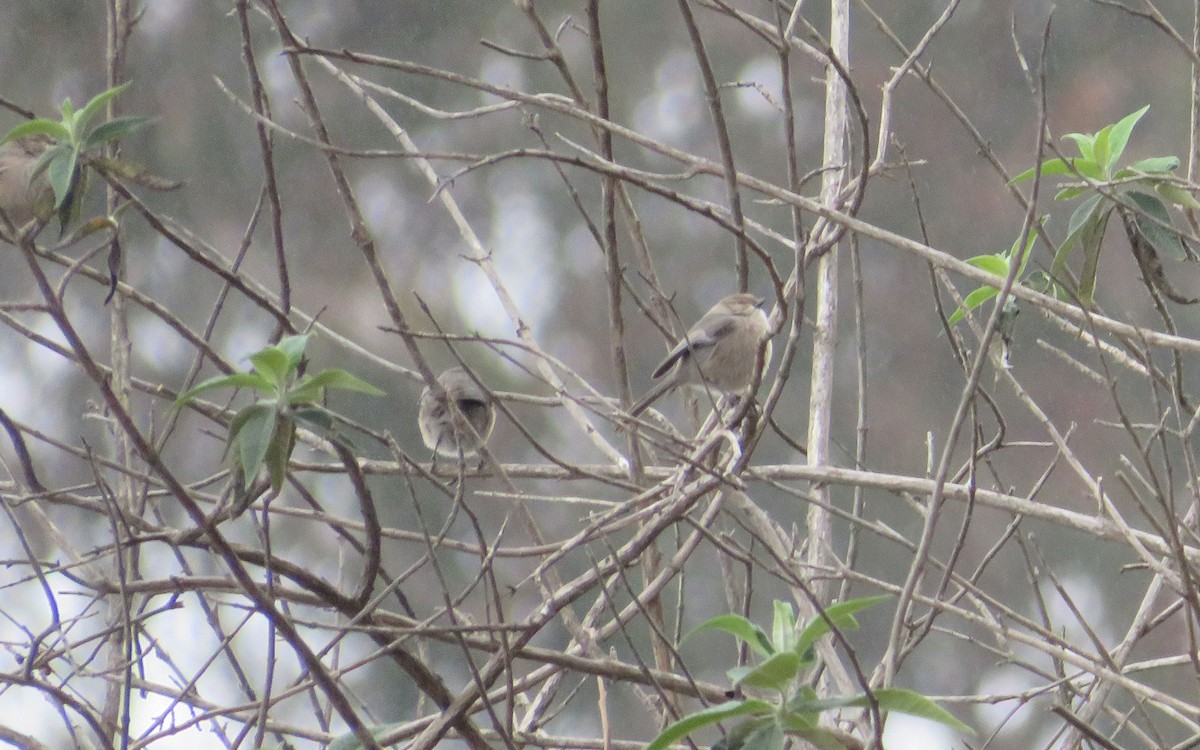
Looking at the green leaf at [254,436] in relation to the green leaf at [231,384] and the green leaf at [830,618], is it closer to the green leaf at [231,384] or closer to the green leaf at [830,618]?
the green leaf at [231,384]

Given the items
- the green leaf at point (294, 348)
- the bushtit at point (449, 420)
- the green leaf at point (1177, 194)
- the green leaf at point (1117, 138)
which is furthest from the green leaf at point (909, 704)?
the bushtit at point (449, 420)

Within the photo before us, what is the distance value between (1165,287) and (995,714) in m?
8.40

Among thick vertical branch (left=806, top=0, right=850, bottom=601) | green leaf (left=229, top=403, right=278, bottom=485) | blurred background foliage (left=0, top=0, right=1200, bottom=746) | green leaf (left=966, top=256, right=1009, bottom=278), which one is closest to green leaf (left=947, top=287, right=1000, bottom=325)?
green leaf (left=966, top=256, right=1009, bottom=278)

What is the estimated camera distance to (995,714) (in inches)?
389

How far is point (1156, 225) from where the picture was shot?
6.73ft

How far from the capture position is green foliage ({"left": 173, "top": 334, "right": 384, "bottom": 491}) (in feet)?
5.42

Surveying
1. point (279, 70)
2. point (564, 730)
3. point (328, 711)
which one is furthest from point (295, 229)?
point (328, 711)

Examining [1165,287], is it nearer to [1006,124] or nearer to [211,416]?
[211,416]

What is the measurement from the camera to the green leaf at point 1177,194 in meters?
1.99

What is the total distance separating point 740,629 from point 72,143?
1082mm

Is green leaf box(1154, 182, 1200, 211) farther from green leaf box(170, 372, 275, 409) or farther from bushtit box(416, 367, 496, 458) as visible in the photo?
bushtit box(416, 367, 496, 458)

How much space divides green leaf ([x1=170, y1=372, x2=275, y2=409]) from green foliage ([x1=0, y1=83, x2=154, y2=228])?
0.34 metres

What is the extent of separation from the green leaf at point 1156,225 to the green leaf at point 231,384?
125cm

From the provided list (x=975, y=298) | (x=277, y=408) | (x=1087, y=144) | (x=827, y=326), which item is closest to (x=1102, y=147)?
(x=1087, y=144)
